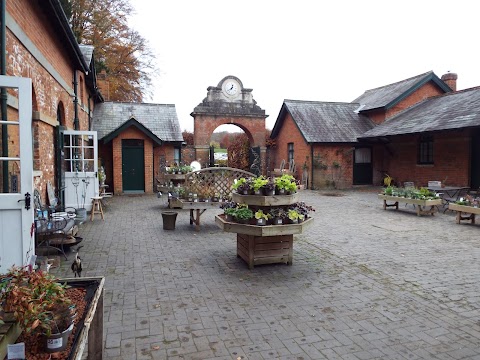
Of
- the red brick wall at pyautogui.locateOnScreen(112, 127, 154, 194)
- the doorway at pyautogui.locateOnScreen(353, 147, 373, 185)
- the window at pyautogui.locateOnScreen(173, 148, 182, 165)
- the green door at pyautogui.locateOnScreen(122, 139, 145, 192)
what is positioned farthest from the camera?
the doorway at pyautogui.locateOnScreen(353, 147, 373, 185)

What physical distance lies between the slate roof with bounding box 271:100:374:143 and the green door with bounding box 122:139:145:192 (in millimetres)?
8903

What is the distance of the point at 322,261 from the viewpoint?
250 inches

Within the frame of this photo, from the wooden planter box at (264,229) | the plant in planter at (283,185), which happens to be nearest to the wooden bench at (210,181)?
the plant in planter at (283,185)

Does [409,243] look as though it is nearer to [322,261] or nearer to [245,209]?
[322,261]

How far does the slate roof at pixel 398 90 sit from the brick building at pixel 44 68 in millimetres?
15830

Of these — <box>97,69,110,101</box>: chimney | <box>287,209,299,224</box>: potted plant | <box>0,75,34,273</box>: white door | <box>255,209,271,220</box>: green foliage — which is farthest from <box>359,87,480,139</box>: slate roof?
<box>97,69,110,101</box>: chimney

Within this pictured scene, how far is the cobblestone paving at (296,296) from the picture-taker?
3.54 m

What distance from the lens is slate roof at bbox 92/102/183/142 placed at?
1803cm

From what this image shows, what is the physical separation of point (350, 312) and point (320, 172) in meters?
16.5

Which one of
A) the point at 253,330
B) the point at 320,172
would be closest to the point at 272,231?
the point at 253,330

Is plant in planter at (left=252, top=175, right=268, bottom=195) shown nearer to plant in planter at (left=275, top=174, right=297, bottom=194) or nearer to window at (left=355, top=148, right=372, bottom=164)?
plant in planter at (left=275, top=174, right=297, bottom=194)

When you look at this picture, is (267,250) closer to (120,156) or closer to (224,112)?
(120,156)

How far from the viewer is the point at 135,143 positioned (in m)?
17.1

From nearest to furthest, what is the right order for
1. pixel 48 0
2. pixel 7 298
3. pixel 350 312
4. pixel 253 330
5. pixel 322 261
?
1. pixel 7 298
2. pixel 253 330
3. pixel 350 312
4. pixel 322 261
5. pixel 48 0
